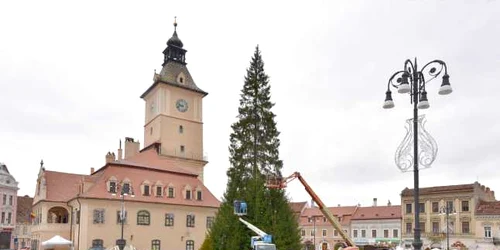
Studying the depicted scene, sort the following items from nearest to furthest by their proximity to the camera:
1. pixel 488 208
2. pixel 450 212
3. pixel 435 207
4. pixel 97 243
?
pixel 97 243 < pixel 488 208 < pixel 450 212 < pixel 435 207

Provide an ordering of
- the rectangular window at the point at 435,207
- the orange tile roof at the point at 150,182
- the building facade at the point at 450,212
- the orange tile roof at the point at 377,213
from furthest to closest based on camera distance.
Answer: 1. the orange tile roof at the point at 377,213
2. the rectangular window at the point at 435,207
3. the building facade at the point at 450,212
4. the orange tile roof at the point at 150,182

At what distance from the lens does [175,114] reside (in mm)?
58750

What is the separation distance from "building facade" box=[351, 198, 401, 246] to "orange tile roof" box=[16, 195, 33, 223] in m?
51.4

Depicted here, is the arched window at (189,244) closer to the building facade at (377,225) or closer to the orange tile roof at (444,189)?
the building facade at (377,225)

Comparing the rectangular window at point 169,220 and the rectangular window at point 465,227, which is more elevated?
the rectangular window at point 169,220

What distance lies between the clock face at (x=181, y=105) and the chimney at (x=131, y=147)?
21.9 ft

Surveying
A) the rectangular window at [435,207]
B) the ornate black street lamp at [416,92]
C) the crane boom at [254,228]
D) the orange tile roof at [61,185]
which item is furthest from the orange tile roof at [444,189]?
the ornate black street lamp at [416,92]

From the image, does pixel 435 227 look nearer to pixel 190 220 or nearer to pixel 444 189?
pixel 444 189

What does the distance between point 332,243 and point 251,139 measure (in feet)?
144

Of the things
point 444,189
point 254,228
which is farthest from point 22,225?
point 444,189

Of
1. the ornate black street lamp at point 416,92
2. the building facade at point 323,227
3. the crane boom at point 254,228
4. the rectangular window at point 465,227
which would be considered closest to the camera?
the ornate black street lamp at point 416,92

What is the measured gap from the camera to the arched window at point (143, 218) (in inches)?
1758

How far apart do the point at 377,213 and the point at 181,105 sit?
32881 mm

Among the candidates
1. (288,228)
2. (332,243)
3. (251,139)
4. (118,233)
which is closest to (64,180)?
(118,233)
